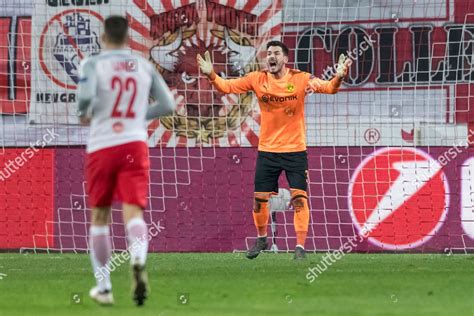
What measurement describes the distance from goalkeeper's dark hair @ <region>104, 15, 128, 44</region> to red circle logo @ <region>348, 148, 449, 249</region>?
7.68 metres

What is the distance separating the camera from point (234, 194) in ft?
51.5

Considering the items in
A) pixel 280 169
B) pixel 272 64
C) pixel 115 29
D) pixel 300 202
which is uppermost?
pixel 115 29

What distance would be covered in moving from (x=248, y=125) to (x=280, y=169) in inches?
122

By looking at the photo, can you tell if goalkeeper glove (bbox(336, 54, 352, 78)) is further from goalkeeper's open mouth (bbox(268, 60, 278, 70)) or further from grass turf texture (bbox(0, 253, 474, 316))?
grass turf texture (bbox(0, 253, 474, 316))

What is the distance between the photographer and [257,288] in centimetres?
947

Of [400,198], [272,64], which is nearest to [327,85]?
[272,64]

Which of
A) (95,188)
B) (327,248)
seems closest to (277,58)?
(327,248)

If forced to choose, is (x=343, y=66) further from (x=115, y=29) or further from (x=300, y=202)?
(x=115, y=29)

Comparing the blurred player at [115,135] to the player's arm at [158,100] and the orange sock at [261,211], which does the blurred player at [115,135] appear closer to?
the player's arm at [158,100]

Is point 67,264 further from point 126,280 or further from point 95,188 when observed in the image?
point 95,188

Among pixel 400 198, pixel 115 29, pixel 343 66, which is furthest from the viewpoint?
pixel 400 198

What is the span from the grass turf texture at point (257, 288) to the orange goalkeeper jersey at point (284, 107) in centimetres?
125

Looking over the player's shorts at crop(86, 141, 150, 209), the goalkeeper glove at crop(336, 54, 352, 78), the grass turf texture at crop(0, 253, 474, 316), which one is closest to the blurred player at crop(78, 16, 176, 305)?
the player's shorts at crop(86, 141, 150, 209)

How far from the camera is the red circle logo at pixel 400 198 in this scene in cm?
1513
